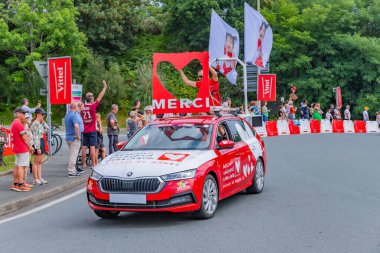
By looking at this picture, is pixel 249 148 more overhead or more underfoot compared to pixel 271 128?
more overhead

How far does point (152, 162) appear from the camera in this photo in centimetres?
823

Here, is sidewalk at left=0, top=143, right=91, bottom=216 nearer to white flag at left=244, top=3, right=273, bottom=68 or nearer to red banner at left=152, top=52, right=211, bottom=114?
red banner at left=152, top=52, right=211, bottom=114

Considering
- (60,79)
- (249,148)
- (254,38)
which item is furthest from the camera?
(254,38)

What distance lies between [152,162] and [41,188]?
4.54 m

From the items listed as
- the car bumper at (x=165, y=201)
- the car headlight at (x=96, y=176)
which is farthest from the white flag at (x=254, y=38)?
the car bumper at (x=165, y=201)

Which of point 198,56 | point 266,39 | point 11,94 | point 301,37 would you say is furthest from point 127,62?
point 198,56

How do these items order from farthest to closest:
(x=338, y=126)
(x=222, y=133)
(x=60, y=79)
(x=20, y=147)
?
(x=338, y=126), (x=60, y=79), (x=20, y=147), (x=222, y=133)

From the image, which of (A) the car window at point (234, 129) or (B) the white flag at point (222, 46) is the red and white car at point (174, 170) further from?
(B) the white flag at point (222, 46)

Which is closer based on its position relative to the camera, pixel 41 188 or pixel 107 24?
pixel 41 188

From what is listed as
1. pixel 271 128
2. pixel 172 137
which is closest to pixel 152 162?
pixel 172 137

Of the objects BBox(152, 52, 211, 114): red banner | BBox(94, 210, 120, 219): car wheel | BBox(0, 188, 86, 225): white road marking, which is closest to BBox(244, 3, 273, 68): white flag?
BBox(152, 52, 211, 114): red banner

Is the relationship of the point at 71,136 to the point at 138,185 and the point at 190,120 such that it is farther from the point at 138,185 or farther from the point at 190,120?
the point at 138,185

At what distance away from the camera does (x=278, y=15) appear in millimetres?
52281

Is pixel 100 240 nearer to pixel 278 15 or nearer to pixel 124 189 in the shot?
pixel 124 189
